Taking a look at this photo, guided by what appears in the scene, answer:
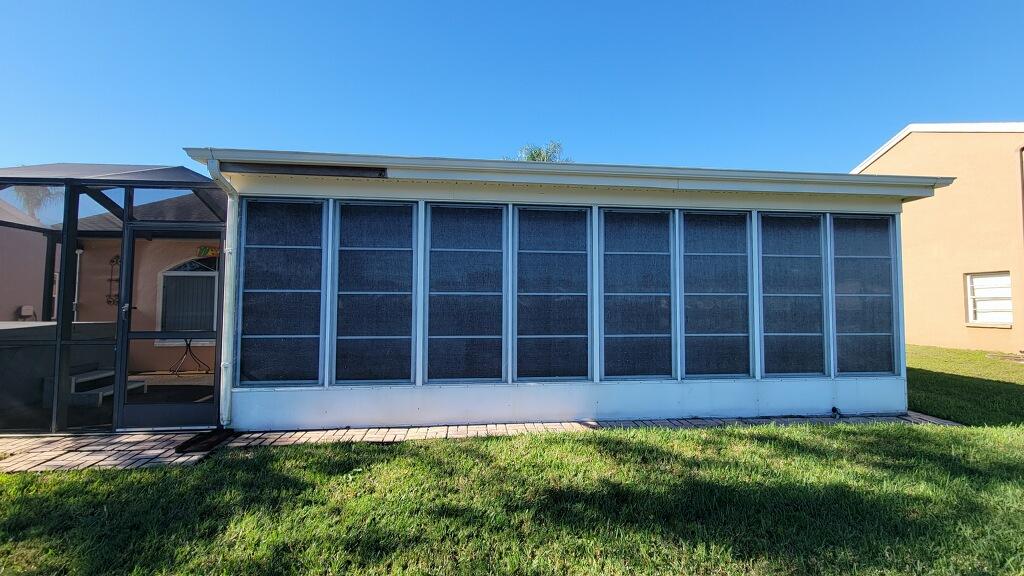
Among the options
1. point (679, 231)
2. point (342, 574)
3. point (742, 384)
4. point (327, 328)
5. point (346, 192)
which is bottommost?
point (342, 574)

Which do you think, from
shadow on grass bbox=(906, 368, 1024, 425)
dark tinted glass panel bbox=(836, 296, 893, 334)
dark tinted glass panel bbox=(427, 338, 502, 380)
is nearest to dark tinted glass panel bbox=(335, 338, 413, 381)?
dark tinted glass panel bbox=(427, 338, 502, 380)

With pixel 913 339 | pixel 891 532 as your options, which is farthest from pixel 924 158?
pixel 891 532

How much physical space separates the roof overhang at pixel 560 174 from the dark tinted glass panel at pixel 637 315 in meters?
1.30

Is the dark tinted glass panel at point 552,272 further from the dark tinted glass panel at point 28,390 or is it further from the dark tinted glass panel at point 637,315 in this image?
the dark tinted glass panel at point 28,390

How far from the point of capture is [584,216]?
484cm

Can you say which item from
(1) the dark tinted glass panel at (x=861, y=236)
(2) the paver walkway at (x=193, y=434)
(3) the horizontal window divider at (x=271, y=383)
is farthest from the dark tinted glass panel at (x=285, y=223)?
(1) the dark tinted glass panel at (x=861, y=236)

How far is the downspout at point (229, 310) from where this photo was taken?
4230 millimetres

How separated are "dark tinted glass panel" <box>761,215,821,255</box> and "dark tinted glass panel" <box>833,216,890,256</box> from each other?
27 centimetres

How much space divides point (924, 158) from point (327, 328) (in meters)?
17.1

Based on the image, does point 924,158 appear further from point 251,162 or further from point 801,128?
point 251,162

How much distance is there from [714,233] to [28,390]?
7.55m

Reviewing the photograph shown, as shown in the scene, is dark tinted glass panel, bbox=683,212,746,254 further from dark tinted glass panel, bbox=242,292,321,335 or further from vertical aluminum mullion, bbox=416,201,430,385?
dark tinted glass panel, bbox=242,292,321,335

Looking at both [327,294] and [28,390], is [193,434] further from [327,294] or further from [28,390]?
[327,294]

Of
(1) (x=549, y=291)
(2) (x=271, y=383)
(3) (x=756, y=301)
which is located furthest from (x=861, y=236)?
(2) (x=271, y=383)
